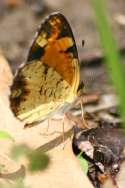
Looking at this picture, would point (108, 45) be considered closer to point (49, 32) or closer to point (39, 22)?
point (49, 32)

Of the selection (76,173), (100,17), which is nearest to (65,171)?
(76,173)

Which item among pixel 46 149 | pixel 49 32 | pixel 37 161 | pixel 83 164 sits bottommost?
pixel 83 164

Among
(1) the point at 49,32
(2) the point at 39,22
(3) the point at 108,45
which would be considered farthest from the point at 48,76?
(2) the point at 39,22

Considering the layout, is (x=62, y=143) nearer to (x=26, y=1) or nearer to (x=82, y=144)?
(x=82, y=144)

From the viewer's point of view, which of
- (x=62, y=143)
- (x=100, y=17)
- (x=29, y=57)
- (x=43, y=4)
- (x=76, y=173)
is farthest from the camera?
(x=43, y=4)

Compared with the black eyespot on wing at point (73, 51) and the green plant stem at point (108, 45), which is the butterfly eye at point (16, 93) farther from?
the green plant stem at point (108, 45)

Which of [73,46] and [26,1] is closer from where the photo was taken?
[73,46]

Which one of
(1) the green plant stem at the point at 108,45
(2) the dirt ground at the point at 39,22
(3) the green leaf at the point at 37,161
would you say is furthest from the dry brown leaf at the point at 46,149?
(2) the dirt ground at the point at 39,22
